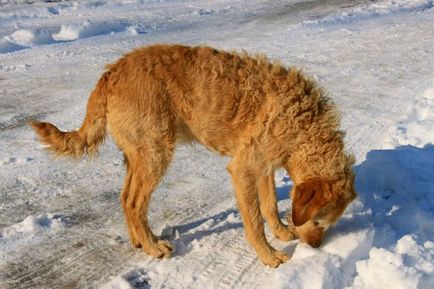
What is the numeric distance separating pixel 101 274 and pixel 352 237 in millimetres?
2007

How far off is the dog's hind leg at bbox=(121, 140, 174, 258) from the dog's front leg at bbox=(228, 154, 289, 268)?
0.60 m

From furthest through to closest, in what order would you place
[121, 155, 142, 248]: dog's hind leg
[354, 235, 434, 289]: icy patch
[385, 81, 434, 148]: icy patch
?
1. [385, 81, 434, 148]: icy patch
2. [121, 155, 142, 248]: dog's hind leg
3. [354, 235, 434, 289]: icy patch

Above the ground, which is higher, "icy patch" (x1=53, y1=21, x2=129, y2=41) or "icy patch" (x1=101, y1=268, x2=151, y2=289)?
"icy patch" (x1=53, y1=21, x2=129, y2=41)

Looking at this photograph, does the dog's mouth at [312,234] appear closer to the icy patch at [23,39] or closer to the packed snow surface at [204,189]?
the packed snow surface at [204,189]

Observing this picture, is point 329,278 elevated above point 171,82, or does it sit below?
below

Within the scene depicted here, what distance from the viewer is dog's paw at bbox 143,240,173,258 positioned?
4.64 meters

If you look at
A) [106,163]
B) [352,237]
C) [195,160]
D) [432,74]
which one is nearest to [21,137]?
[106,163]

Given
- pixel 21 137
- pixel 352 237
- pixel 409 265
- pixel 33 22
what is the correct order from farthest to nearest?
pixel 33 22
pixel 21 137
pixel 352 237
pixel 409 265

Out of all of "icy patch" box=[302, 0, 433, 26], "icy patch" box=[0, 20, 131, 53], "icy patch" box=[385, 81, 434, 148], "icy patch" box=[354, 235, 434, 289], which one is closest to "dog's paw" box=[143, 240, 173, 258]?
"icy patch" box=[354, 235, 434, 289]

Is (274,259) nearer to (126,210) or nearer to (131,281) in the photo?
(131,281)

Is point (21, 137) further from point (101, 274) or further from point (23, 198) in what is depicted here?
point (101, 274)

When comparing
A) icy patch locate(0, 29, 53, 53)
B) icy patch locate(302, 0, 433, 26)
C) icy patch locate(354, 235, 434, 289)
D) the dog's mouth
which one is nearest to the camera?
icy patch locate(354, 235, 434, 289)

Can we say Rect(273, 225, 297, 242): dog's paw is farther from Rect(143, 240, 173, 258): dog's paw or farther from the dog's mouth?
Rect(143, 240, 173, 258): dog's paw

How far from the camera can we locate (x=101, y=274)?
14.6ft
